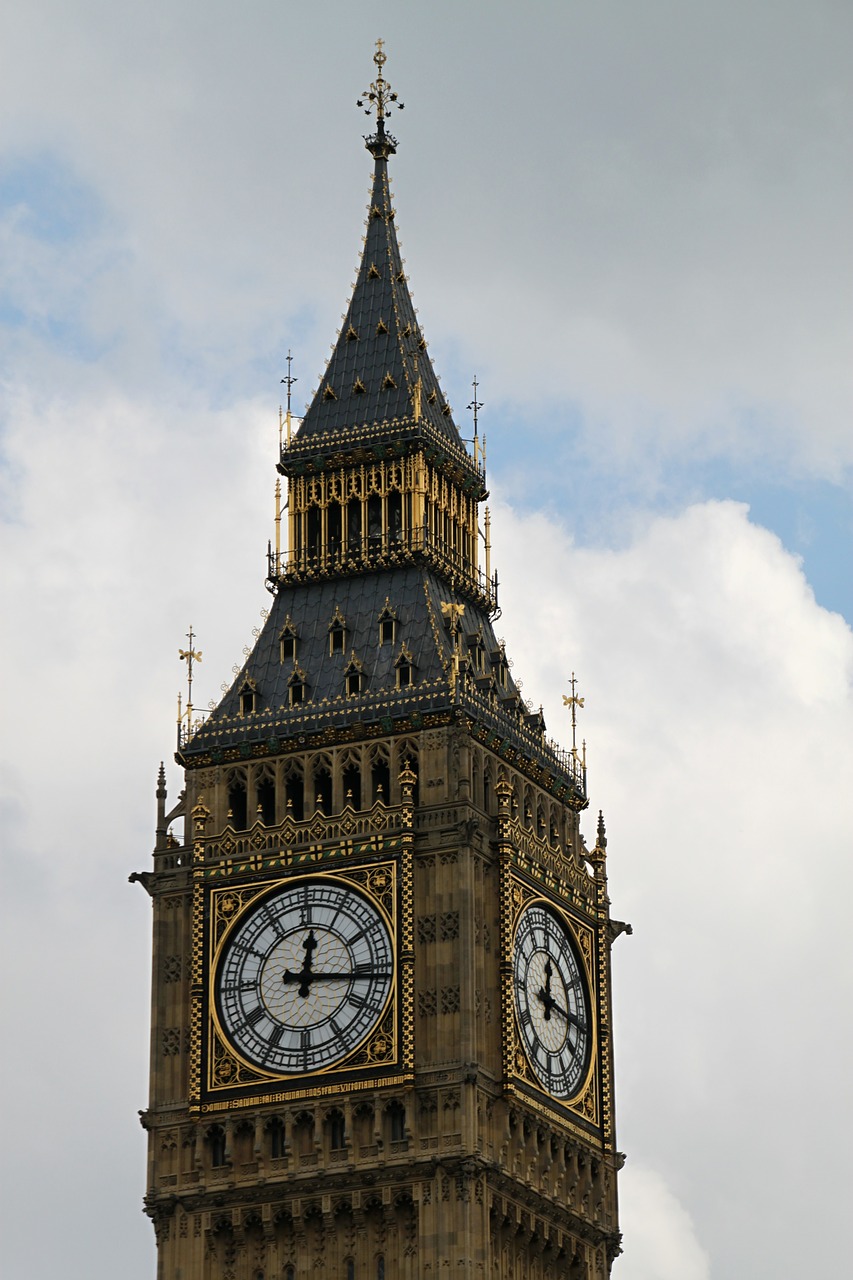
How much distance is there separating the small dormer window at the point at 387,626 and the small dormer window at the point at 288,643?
235 centimetres

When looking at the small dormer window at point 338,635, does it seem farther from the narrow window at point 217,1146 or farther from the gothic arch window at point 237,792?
the narrow window at point 217,1146

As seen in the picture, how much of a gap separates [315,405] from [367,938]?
16.5 m

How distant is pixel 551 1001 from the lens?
370ft

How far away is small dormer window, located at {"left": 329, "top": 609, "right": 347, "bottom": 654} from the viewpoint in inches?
4552

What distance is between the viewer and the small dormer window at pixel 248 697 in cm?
11500

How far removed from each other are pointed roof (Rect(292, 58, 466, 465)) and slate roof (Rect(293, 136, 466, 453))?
1.0 inches

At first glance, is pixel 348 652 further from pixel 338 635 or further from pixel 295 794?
pixel 295 794

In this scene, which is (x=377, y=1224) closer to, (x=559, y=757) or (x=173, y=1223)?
(x=173, y=1223)

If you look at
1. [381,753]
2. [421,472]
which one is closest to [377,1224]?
[381,753]

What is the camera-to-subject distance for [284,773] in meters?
114

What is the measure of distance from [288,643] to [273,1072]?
39.5 ft

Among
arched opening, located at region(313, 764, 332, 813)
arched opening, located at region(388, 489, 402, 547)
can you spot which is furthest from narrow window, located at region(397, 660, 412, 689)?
arched opening, located at region(388, 489, 402, 547)

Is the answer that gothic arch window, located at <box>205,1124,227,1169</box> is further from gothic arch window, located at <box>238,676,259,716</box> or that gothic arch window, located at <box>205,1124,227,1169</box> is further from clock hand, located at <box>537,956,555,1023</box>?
gothic arch window, located at <box>238,676,259,716</box>

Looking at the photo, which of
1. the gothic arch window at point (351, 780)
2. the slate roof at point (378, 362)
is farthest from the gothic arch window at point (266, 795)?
the slate roof at point (378, 362)
